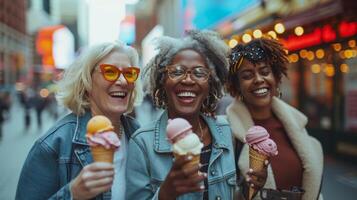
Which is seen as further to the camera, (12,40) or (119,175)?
(12,40)

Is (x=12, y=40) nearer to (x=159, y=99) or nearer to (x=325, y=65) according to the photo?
(x=325, y=65)

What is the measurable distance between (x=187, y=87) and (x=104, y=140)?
58cm

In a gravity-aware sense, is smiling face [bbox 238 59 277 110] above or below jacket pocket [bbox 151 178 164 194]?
above

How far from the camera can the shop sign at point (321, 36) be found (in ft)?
32.2

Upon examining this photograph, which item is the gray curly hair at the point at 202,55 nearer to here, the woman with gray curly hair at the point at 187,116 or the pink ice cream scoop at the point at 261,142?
the woman with gray curly hair at the point at 187,116

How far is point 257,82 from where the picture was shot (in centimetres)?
277

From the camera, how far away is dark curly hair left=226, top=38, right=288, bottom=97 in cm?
278

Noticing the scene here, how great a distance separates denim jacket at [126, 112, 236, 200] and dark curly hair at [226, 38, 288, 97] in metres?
0.58

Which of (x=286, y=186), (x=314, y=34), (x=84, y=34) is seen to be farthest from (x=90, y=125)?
(x=84, y=34)

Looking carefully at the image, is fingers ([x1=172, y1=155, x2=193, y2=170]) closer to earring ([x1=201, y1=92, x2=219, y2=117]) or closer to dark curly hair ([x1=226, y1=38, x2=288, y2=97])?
earring ([x1=201, y1=92, x2=219, y2=117])

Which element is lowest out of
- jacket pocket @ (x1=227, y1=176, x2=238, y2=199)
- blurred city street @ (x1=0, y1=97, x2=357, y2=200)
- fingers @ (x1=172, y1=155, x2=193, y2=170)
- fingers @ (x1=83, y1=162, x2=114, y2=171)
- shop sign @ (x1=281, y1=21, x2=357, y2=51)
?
blurred city street @ (x1=0, y1=97, x2=357, y2=200)

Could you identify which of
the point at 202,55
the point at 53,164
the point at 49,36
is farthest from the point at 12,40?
the point at 202,55

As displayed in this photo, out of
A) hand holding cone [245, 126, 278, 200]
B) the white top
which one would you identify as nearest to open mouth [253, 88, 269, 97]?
hand holding cone [245, 126, 278, 200]

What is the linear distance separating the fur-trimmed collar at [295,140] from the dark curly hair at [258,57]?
0.18m
